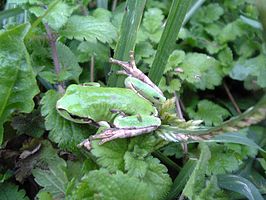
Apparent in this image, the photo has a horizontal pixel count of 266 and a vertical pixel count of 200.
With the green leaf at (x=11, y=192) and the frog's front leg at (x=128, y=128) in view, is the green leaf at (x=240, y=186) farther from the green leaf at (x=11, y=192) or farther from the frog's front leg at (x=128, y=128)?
the green leaf at (x=11, y=192)

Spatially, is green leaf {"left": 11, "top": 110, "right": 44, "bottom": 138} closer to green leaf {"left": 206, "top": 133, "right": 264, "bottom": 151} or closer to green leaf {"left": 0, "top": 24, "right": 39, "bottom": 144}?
green leaf {"left": 0, "top": 24, "right": 39, "bottom": 144}

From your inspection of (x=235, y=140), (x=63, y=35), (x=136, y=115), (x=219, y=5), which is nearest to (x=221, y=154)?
(x=235, y=140)

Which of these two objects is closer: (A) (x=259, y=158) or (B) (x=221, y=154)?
(B) (x=221, y=154)

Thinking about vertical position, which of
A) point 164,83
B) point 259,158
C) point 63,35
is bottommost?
point 259,158

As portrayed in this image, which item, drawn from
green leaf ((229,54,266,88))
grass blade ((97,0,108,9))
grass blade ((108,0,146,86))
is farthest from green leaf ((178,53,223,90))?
grass blade ((97,0,108,9))

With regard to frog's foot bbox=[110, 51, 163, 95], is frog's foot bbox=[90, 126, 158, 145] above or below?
below

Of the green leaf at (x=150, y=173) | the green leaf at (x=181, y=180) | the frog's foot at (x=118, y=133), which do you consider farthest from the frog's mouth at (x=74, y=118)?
the green leaf at (x=181, y=180)

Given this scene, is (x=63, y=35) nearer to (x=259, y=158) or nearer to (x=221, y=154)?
(x=221, y=154)
